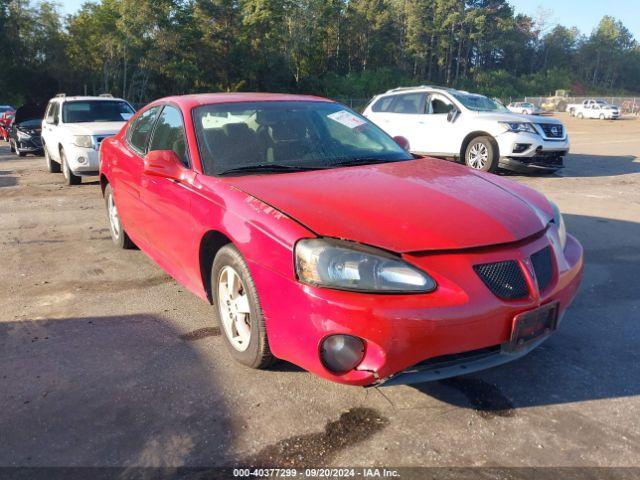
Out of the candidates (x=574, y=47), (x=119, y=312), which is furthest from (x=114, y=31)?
(x=574, y=47)

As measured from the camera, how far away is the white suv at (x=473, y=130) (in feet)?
34.8

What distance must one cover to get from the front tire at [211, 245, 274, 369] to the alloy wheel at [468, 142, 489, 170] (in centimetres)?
851

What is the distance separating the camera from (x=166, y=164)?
366 cm

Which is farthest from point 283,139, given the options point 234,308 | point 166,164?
point 234,308

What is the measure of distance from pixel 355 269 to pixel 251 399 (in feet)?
3.09

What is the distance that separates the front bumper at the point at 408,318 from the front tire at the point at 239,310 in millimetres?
256

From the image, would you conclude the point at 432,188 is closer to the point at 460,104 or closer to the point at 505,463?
the point at 505,463

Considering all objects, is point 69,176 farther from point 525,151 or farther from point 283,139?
point 525,151

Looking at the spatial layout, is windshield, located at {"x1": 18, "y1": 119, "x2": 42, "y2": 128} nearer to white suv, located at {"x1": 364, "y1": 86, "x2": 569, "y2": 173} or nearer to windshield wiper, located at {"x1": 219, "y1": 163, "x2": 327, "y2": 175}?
white suv, located at {"x1": 364, "y1": 86, "x2": 569, "y2": 173}

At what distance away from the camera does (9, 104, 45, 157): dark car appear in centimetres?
1588

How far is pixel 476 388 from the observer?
299 cm

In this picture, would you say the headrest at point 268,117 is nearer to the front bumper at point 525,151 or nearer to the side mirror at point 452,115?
the front bumper at point 525,151

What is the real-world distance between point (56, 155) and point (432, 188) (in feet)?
32.5

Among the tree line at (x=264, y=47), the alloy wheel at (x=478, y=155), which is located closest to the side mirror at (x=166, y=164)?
the alloy wheel at (x=478, y=155)
